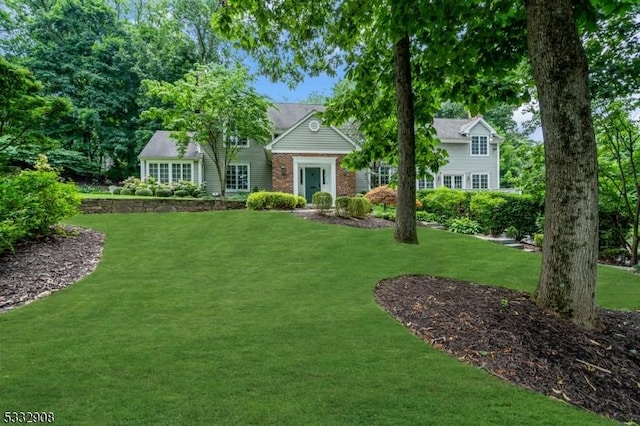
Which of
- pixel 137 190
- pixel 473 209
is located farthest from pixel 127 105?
pixel 473 209

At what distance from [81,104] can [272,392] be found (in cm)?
3410

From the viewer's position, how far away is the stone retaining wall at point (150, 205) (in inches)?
602

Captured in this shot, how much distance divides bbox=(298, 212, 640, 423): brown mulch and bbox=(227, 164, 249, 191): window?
65.3ft

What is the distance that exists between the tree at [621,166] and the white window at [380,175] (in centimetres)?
1246

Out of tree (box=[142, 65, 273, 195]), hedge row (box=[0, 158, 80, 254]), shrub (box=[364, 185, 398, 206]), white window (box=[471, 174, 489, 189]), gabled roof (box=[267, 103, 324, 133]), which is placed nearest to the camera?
hedge row (box=[0, 158, 80, 254])

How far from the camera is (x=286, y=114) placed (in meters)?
25.9

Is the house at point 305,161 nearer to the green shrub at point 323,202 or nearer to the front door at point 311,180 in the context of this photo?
the front door at point 311,180

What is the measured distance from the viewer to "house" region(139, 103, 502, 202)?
2031cm

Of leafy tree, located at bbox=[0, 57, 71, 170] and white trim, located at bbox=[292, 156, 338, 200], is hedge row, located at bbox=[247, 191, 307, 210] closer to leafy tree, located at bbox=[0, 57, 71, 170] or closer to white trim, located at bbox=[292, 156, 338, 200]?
white trim, located at bbox=[292, 156, 338, 200]

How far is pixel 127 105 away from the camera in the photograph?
32281 millimetres

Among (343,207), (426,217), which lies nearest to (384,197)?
(426,217)

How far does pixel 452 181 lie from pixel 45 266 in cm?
2444

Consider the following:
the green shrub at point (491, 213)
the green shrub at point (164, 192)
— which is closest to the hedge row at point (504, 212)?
the green shrub at point (491, 213)

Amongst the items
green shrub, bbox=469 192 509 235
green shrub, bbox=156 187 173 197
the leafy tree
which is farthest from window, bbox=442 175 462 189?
the leafy tree
